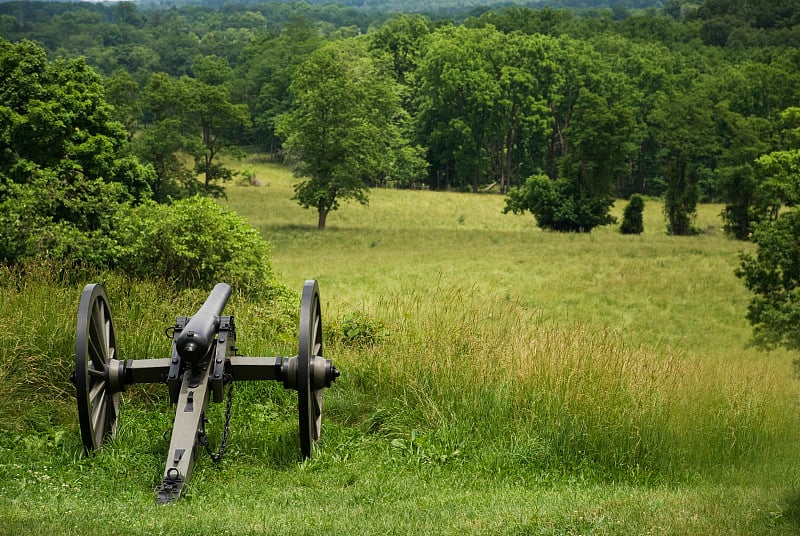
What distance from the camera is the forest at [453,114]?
70.0ft

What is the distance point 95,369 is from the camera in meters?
6.08

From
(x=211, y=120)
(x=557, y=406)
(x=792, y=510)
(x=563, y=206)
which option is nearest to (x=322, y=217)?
(x=211, y=120)

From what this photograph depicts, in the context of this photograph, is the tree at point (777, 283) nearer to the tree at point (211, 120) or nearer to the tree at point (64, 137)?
the tree at point (64, 137)

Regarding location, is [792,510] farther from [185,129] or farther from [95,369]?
[185,129]

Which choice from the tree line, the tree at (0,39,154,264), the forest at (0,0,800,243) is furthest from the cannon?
the tree at (0,39,154,264)

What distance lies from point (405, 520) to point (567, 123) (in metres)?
82.7

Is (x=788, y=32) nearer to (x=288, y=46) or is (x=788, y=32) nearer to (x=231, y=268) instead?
(x=288, y=46)

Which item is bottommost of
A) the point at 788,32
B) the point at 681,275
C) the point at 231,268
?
the point at 681,275

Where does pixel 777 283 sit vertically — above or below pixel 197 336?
below

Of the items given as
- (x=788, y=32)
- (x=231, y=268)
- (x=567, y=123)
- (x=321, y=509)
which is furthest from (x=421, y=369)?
(x=788, y=32)

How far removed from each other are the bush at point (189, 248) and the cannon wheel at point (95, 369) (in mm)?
6678

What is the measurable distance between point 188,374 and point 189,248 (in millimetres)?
8301

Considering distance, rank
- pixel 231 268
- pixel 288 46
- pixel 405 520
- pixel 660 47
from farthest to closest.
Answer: pixel 288 46, pixel 660 47, pixel 231 268, pixel 405 520

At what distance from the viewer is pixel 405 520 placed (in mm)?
4812
